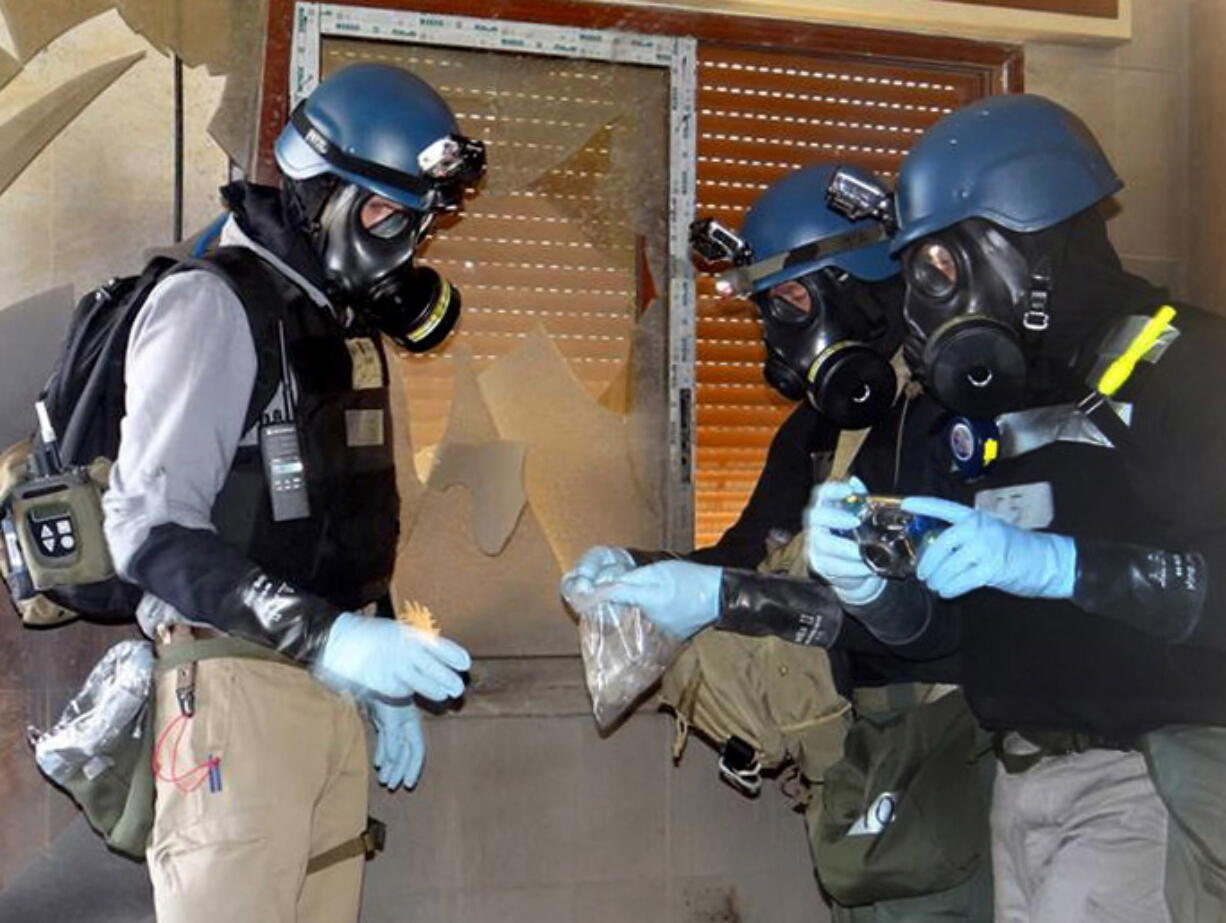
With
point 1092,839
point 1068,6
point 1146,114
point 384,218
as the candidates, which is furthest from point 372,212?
point 1146,114

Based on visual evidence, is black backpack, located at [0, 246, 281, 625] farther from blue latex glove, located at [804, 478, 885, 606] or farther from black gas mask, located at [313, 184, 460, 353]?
blue latex glove, located at [804, 478, 885, 606]

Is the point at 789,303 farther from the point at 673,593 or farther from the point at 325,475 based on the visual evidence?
the point at 325,475

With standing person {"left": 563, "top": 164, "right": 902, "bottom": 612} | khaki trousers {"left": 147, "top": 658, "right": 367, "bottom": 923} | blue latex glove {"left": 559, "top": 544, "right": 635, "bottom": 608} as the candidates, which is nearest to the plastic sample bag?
blue latex glove {"left": 559, "top": 544, "right": 635, "bottom": 608}

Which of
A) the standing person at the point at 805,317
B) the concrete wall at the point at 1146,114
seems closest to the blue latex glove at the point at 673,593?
the standing person at the point at 805,317

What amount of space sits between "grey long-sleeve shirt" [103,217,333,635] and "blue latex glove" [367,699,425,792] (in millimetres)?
759

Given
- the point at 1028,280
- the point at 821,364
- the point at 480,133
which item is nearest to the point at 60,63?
the point at 480,133

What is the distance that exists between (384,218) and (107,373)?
554mm

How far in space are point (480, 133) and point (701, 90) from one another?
0.58 m

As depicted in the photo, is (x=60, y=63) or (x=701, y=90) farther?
(x=701, y=90)

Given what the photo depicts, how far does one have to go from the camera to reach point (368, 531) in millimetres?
2697

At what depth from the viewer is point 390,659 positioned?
2402 millimetres

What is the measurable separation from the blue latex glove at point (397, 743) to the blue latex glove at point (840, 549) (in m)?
0.99

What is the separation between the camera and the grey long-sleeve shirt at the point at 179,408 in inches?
93.8

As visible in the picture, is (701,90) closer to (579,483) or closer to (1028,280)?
(579,483)
